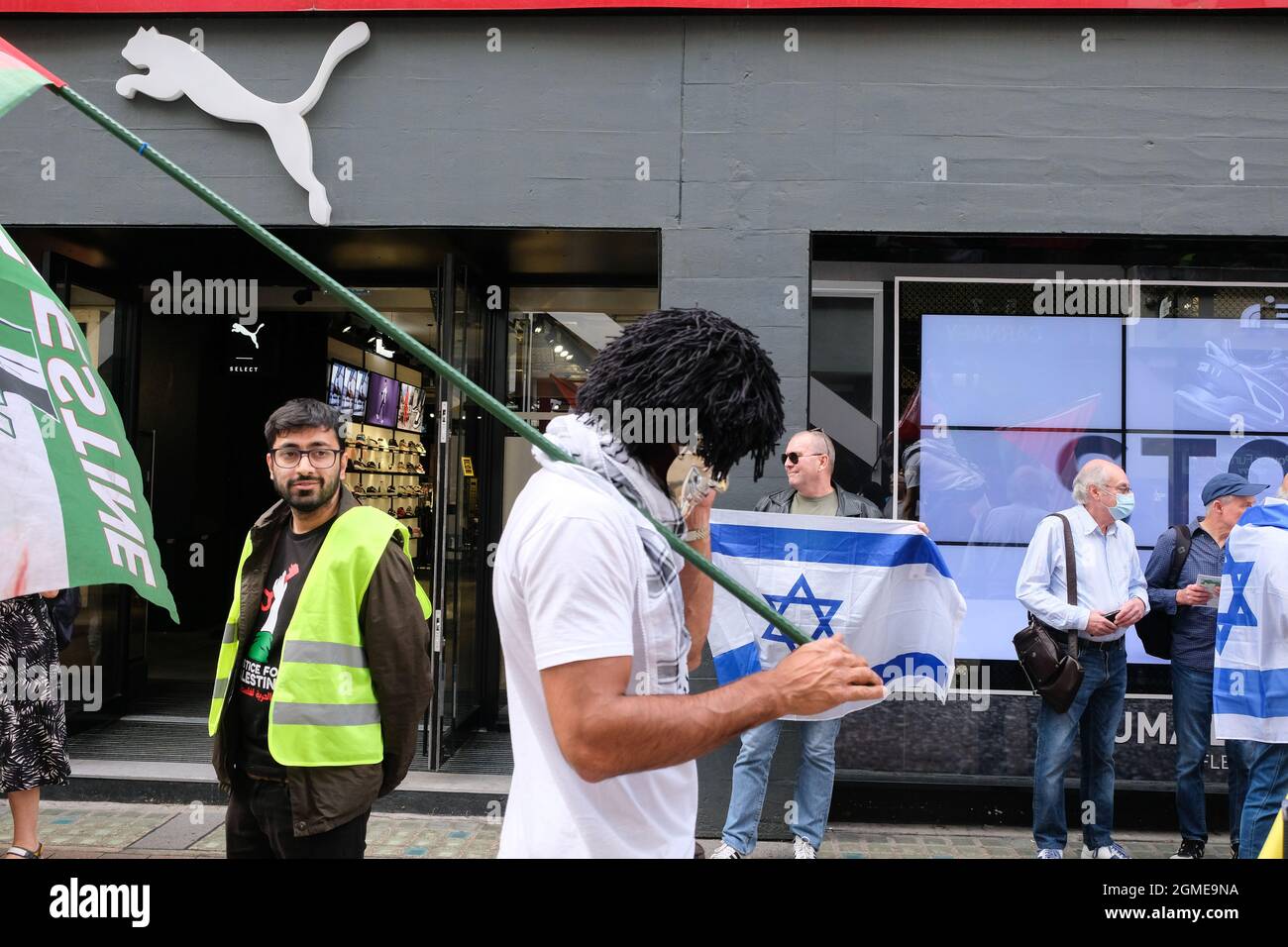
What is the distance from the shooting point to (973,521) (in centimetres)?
630

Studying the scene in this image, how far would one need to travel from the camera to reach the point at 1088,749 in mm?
5414

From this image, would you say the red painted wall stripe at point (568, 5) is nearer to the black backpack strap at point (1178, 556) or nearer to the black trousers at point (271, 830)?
the black backpack strap at point (1178, 556)

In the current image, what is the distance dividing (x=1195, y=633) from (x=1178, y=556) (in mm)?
431

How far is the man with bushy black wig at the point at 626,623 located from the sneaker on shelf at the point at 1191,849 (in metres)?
4.58

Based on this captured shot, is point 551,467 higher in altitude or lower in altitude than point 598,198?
lower

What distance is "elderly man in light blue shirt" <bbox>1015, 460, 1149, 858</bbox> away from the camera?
5.25m

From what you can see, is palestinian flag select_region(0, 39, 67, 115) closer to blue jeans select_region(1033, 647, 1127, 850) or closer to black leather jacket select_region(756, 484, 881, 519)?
black leather jacket select_region(756, 484, 881, 519)

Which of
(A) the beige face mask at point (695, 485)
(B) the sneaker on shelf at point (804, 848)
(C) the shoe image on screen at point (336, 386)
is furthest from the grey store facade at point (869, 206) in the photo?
(C) the shoe image on screen at point (336, 386)

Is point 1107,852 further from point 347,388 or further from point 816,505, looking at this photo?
point 347,388

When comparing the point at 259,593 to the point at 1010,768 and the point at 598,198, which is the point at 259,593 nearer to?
the point at 598,198

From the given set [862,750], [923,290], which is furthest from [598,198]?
[862,750]

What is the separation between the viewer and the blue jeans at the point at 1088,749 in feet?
17.3

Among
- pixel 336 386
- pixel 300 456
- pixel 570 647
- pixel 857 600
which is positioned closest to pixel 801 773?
pixel 857 600
